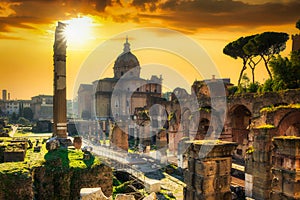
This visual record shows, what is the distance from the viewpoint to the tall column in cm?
1700

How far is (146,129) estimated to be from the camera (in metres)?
25.5

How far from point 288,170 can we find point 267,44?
71.7 feet

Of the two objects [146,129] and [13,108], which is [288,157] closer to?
[146,129]

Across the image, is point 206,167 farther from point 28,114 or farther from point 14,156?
point 28,114

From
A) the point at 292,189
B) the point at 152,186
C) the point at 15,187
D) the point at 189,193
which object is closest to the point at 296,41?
the point at 152,186

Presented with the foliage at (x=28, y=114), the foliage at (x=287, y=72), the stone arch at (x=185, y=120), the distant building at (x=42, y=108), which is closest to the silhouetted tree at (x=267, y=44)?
the foliage at (x=287, y=72)

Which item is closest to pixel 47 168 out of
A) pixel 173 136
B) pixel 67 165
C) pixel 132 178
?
A: pixel 67 165

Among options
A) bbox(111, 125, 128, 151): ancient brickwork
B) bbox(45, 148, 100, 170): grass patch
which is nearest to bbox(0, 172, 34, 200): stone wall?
bbox(45, 148, 100, 170): grass patch

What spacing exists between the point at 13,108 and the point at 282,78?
74415 mm

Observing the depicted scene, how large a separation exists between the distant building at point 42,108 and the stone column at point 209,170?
55862 mm

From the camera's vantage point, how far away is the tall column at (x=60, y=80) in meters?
17.0

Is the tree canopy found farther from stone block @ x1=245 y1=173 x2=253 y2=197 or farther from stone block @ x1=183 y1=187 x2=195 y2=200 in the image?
stone block @ x1=183 y1=187 x2=195 y2=200

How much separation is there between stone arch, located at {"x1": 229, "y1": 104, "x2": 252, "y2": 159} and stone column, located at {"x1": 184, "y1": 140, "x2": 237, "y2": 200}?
1537cm

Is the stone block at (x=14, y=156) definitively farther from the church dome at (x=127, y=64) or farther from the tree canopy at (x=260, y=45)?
the church dome at (x=127, y=64)
